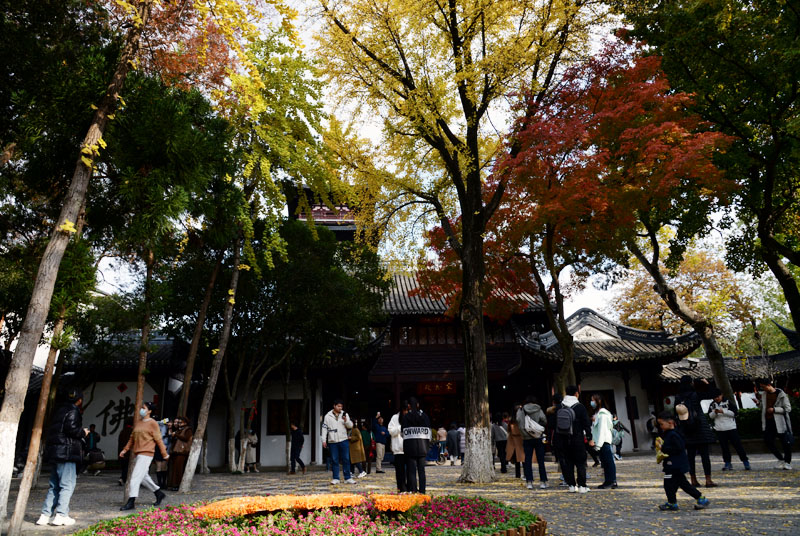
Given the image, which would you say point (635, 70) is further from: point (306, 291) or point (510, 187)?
point (306, 291)

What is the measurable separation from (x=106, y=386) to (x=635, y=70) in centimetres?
2061

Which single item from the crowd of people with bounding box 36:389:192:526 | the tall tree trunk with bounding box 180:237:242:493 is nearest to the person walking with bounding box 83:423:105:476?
the tall tree trunk with bounding box 180:237:242:493

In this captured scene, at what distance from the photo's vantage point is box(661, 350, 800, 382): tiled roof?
2134 cm

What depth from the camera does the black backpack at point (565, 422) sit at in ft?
26.6

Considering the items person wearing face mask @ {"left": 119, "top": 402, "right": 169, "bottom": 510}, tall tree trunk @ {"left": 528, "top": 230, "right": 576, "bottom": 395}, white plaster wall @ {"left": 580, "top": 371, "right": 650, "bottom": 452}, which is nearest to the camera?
person wearing face mask @ {"left": 119, "top": 402, "right": 169, "bottom": 510}

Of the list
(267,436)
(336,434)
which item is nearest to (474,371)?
(336,434)

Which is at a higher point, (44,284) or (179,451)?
(44,284)

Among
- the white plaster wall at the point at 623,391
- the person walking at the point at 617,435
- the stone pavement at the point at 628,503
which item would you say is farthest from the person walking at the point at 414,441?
the white plaster wall at the point at 623,391

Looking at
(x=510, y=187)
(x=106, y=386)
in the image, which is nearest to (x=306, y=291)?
(x=510, y=187)

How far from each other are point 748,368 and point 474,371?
1795 centimetres

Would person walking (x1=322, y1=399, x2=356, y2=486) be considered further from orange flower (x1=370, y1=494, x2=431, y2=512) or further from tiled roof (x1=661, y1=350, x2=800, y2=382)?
tiled roof (x1=661, y1=350, x2=800, y2=382)

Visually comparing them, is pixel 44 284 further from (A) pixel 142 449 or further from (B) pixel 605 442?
(B) pixel 605 442

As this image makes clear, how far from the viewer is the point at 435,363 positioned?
2114cm

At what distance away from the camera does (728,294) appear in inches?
1113
